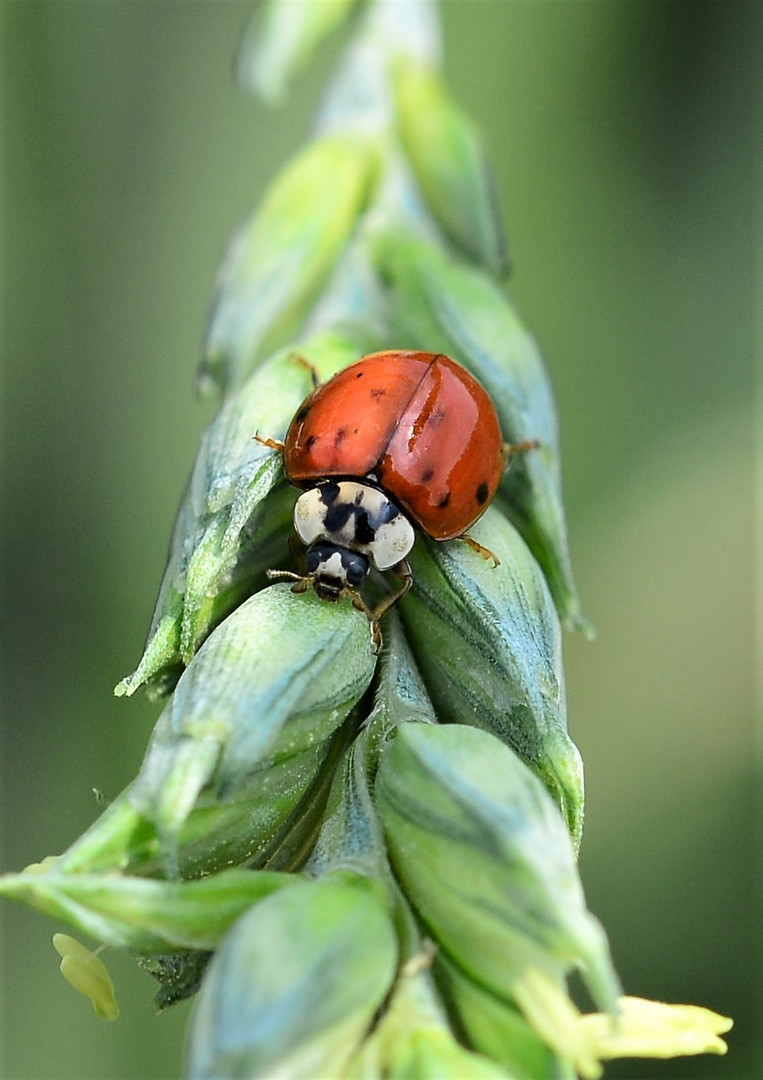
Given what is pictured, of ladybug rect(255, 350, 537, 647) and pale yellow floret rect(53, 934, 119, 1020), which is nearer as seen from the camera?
pale yellow floret rect(53, 934, 119, 1020)

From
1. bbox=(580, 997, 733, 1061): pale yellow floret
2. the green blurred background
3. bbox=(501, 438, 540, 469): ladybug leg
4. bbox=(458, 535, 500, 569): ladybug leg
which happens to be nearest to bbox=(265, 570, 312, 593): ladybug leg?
bbox=(458, 535, 500, 569): ladybug leg

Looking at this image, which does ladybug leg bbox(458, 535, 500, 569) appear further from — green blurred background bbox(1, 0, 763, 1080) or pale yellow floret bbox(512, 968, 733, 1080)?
green blurred background bbox(1, 0, 763, 1080)

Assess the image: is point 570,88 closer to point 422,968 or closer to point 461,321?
point 461,321

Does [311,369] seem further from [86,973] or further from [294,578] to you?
[86,973]

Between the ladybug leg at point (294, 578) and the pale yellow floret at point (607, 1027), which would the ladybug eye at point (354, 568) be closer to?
the ladybug leg at point (294, 578)

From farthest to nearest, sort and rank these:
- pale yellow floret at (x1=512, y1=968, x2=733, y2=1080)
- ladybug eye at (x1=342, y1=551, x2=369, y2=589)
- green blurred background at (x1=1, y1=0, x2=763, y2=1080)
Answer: green blurred background at (x1=1, y1=0, x2=763, y2=1080) → ladybug eye at (x1=342, y1=551, x2=369, y2=589) → pale yellow floret at (x1=512, y1=968, x2=733, y2=1080)

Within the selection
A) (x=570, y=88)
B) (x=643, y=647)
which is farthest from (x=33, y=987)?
(x=570, y=88)

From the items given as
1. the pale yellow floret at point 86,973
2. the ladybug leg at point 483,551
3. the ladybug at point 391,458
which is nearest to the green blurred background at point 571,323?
the ladybug at point 391,458
